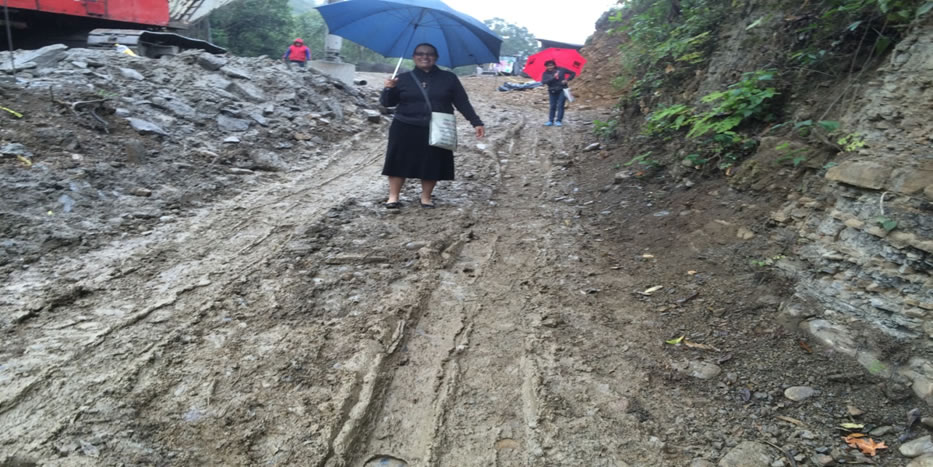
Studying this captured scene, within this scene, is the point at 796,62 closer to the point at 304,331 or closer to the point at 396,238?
the point at 396,238

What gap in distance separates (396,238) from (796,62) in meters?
3.53

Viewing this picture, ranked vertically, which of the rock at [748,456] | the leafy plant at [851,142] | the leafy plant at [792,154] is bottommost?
the rock at [748,456]

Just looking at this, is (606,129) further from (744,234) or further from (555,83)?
(744,234)

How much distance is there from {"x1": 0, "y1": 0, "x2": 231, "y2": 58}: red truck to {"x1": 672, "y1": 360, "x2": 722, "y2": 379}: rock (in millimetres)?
12060

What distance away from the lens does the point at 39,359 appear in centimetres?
241

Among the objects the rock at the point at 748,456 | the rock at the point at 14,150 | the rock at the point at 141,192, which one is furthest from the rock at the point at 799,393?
the rock at the point at 14,150

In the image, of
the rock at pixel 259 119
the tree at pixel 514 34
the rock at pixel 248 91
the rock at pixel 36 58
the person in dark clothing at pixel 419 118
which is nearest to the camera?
the person in dark clothing at pixel 419 118

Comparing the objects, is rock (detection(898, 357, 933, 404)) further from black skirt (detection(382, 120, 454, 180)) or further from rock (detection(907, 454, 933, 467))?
black skirt (detection(382, 120, 454, 180))

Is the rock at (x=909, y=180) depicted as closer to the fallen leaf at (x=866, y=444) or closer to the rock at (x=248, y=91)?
the fallen leaf at (x=866, y=444)

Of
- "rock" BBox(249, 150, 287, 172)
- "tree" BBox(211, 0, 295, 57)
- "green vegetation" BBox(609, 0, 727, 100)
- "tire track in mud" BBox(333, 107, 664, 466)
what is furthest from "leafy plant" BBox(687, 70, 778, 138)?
"tree" BBox(211, 0, 295, 57)

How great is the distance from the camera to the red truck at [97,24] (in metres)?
10.8

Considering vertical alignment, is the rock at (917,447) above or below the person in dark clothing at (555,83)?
below

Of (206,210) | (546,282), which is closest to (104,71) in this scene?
(206,210)

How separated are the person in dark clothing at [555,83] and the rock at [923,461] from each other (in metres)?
9.30
